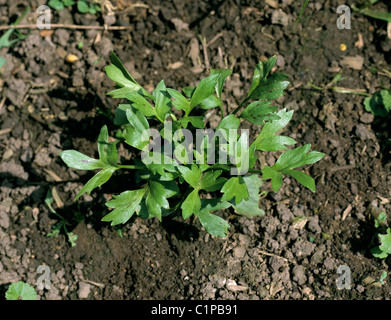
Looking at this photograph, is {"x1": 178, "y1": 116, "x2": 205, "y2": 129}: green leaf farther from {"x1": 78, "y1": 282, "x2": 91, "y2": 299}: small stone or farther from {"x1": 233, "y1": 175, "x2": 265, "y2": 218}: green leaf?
{"x1": 78, "y1": 282, "x2": 91, "y2": 299}: small stone

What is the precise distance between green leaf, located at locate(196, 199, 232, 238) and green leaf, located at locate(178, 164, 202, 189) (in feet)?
0.76

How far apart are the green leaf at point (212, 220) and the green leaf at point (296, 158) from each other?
395 mm

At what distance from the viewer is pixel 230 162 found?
2.33 meters

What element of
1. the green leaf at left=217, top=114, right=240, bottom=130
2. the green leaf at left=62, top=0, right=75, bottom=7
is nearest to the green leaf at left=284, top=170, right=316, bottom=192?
the green leaf at left=217, top=114, right=240, bottom=130

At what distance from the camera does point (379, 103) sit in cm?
281

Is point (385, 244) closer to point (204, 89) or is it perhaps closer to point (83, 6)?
point (204, 89)

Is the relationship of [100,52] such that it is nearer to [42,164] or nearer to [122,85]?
[122,85]

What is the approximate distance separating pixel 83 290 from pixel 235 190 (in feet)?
3.93
